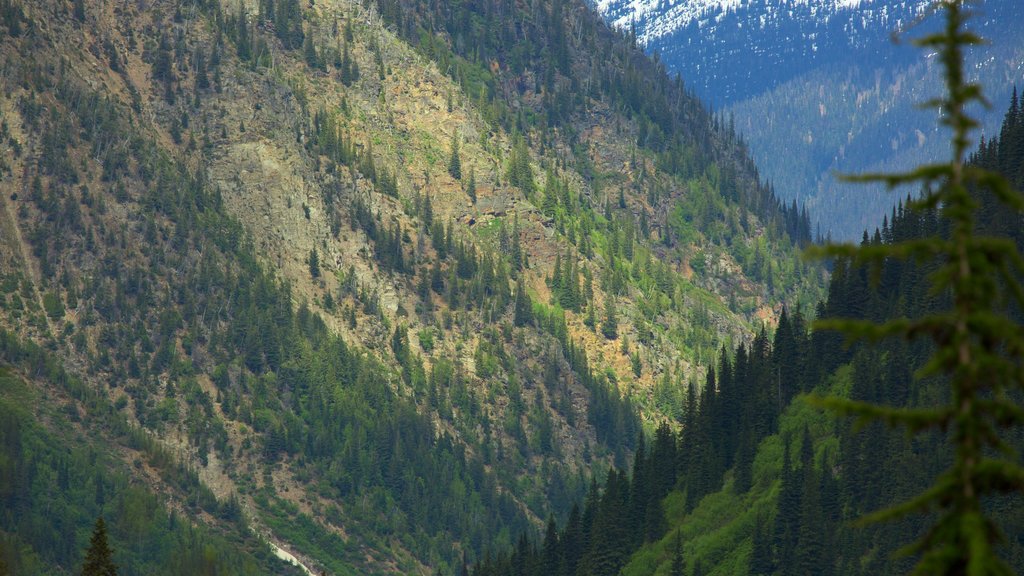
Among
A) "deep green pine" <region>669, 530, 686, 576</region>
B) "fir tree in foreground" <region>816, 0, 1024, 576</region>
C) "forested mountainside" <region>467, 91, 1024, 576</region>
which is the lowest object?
"deep green pine" <region>669, 530, 686, 576</region>

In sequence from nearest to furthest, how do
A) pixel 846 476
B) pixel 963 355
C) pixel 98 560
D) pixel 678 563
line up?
pixel 963 355 < pixel 98 560 < pixel 846 476 < pixel 678 563

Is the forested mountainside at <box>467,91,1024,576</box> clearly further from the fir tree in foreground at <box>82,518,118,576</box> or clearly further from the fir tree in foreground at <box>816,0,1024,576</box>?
the fir tree in foreground at <box>816,0,1024,576</box>

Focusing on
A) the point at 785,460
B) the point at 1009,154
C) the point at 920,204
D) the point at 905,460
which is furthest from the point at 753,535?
the point at 920,204

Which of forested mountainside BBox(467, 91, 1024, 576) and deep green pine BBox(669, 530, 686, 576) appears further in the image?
deep green pine BBox(669, 530, 686, 576)

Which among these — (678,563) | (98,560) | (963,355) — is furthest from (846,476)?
(963,355)

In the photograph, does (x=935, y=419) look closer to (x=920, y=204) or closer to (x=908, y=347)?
(x=920, y=204)

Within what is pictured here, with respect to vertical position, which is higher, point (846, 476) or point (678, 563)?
point (846, 476)

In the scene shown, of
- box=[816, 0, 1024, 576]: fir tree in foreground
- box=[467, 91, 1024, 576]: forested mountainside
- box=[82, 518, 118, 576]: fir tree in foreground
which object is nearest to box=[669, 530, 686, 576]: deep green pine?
box=[467, 91, 1024, 576]: forested mountainside

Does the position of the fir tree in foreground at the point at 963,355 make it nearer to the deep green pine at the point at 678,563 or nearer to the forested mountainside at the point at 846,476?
the forested mountainside at the point at 846,476

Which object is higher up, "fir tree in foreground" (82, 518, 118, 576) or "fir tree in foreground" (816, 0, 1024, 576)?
"fir tree in foreground" (816, 0, 1024, 576)

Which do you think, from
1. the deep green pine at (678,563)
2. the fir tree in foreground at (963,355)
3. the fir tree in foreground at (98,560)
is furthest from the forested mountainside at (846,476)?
the fir tree in foreground at (963,355)

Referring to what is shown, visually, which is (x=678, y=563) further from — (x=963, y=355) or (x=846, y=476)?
(x=963, y=355)

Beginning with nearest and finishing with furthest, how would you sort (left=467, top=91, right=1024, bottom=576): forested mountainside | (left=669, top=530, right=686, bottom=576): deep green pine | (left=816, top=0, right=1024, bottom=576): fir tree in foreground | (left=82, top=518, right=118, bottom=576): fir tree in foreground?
(left=816, top=0, right=1024, bottom=576): fir tree in foreground → (left=82, top=518, right=118, bottom=576): fir tree in foreground → (left=467, top=91, right=1024, bottom=576): forested mountainside → (left=669, top=530, right=686, bottom=576): deep green pine
